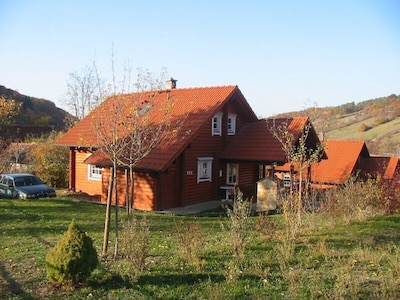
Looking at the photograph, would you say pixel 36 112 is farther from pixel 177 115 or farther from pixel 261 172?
pixel 261 172

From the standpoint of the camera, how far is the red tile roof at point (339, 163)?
103 ft

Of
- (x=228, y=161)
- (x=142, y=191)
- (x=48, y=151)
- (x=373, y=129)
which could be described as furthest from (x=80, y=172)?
(x=373, y=129)

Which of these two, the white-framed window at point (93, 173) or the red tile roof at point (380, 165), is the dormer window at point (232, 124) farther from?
the red tile roof at point (380, 165)

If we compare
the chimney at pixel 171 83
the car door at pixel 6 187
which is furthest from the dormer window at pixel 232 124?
the car door at pixel 6 187

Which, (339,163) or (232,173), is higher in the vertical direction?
(339,163)

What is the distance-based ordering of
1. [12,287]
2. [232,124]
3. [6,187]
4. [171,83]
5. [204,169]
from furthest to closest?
1. [171,83]
2. [232,124]
3. [204,169]
4. [6,187]
5. [12,287]

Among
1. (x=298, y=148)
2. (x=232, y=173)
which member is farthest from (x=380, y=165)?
(x=298, y=148)

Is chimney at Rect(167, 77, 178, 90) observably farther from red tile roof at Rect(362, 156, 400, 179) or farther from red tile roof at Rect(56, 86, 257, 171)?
red tile roof at Rect(362, 156, 400, 179)

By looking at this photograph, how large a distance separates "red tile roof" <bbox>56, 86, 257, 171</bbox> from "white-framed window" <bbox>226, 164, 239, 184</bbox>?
3.62 m

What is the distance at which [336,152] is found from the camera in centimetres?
3428

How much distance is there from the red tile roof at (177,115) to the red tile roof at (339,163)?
9816mm

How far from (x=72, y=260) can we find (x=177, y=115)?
16.5 metres

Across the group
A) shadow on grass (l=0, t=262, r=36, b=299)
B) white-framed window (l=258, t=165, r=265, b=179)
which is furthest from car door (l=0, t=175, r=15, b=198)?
shadow on grass (l=0, t=262, r=36, b=299)

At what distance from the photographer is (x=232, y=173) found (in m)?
23.9
